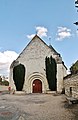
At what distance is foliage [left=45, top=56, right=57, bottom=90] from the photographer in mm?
34344

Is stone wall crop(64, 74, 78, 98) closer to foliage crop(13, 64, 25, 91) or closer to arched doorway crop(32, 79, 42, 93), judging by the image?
arched doorway crop(32, 79, 42, 93)

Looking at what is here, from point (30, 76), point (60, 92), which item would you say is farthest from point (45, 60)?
point (60, 92)

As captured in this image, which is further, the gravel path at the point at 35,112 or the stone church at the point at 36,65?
the stone church at the point at 36,65

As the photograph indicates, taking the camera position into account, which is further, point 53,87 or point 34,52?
point 34,52

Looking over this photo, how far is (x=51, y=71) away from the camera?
3478 cm

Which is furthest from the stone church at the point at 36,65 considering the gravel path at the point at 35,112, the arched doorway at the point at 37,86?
the gravel path at the point at 35,112

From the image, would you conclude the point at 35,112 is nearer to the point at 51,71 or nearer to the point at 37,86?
the point at 51,71

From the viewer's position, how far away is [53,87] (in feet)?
112

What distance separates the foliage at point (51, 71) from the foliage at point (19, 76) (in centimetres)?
414

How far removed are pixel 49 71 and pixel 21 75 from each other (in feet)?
15.4

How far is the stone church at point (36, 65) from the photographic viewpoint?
114ft

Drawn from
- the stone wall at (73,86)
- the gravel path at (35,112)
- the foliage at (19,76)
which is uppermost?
the foliage at (19,76)

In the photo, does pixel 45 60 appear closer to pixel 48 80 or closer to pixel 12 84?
pixel 48 80

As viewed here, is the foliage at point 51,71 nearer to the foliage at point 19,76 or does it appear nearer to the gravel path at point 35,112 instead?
the foliage at point 19,76
